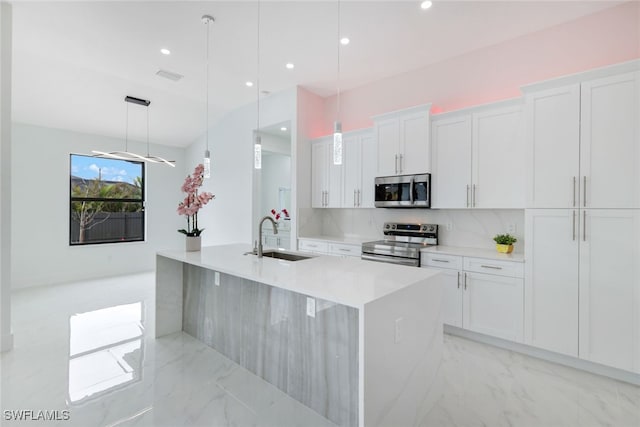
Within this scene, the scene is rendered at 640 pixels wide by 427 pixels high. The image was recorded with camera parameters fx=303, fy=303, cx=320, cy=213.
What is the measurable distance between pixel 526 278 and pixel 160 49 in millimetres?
4611

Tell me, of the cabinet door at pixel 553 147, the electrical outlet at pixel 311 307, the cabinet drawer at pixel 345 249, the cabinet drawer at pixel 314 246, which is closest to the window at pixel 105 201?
the cabinet drawer at pixel 314 246

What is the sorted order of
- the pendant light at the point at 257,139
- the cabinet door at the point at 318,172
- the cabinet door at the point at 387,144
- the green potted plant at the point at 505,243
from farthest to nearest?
the cabinet door at the point at 318,172, the cabinet door at the point at 387,144, the green potted plant at the point at 505,243, the pendant light at the point at 257,139

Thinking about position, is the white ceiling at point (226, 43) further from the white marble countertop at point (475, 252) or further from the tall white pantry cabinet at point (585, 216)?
the white marble countertop at point (475, 252)

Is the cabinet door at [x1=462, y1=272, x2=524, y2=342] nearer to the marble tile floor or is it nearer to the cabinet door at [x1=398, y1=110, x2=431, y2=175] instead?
the marble tile floor

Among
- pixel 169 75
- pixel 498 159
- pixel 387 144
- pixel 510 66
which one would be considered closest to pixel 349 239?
pixel 387 144

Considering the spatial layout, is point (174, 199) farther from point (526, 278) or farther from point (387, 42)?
point (526, 278)

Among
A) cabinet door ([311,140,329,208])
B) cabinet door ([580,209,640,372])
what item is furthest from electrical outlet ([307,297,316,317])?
cabinet door ([311,140,329,208])

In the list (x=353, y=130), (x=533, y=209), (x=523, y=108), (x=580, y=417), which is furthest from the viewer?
(x=353, y=130)

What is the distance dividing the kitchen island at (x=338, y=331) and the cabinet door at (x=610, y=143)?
1637 mm

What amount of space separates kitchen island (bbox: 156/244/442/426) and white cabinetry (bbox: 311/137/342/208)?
211 centimetres

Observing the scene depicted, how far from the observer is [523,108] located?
2975mm

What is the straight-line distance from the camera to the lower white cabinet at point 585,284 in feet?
7.66

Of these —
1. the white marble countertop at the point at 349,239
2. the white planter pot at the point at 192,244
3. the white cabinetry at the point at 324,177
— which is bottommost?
the white marble countertop at the point at 349,239

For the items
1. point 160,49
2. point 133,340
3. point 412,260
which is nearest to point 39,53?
point 160,49
